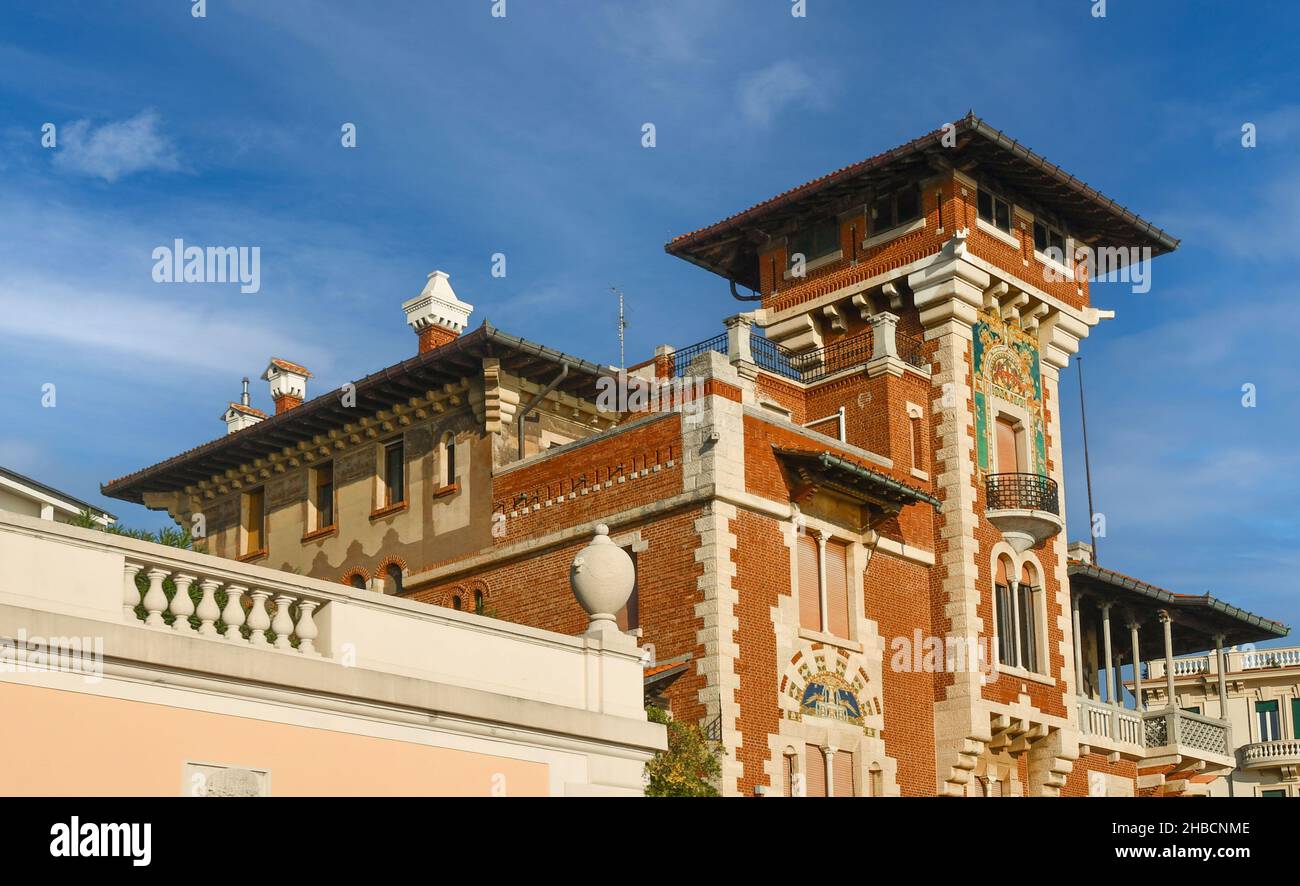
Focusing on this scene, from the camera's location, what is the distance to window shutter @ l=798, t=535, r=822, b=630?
29.8 m

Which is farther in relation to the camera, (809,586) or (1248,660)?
(1248,660)

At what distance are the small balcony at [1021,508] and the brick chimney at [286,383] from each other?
15.1 metres

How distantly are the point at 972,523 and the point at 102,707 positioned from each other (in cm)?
2048

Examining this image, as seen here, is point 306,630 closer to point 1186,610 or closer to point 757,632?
point 757,632

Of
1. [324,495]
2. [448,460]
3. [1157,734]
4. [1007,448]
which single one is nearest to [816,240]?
[1007,448]

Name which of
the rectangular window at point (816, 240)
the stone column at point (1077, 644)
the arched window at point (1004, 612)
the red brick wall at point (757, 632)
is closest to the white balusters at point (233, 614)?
the red brick wall at point (757, 632)

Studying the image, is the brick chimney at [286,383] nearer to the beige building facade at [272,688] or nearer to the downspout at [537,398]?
the downspout at [537,398]

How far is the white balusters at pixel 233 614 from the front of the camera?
16.5 m

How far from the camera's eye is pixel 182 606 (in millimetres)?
16141

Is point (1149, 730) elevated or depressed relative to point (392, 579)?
depressed

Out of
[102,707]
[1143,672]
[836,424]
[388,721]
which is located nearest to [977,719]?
[836,424]

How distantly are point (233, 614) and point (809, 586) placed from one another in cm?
1493

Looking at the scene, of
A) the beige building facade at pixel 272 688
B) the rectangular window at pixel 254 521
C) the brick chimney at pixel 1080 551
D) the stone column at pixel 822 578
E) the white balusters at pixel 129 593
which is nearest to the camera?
the beige building facade at pixel 272 688

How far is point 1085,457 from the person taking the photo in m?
48.1
